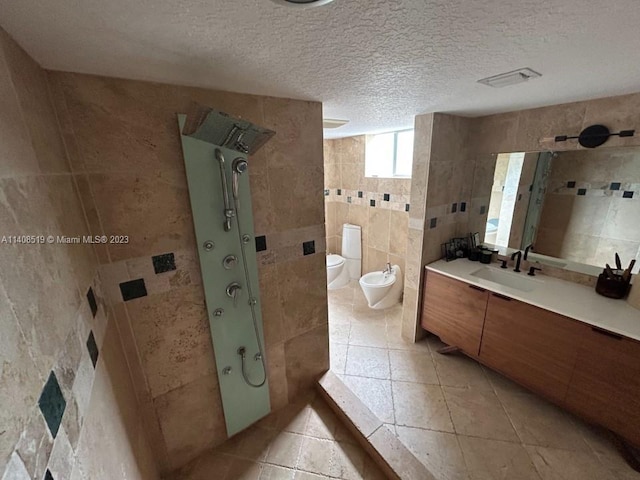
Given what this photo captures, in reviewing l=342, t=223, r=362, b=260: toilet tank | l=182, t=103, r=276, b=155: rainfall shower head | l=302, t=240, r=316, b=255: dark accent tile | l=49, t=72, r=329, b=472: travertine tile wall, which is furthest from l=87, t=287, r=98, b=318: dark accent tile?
l=342, t=223, r=362, b=260: toilet tank

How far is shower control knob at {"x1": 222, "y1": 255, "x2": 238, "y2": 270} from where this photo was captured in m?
1.31

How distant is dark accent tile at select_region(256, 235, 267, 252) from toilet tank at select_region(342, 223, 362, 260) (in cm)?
209

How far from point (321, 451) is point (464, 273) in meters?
1.57

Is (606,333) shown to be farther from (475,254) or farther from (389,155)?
(389,155)

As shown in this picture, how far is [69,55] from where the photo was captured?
0.79 metres

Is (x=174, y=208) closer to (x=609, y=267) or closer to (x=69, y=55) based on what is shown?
(x=69, y=55)

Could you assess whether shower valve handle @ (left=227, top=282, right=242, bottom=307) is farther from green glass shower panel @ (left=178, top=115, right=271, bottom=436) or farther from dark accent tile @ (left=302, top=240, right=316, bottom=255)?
dark accent tile @ (left=302, top=240, right=316, bottom=255)

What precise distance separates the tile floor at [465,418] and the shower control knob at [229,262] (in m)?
1.32

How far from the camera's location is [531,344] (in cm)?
161

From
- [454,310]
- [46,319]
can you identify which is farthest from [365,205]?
[46,319]

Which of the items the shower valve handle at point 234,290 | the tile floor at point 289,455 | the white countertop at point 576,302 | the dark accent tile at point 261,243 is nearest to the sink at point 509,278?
the white countertop at point 576,302

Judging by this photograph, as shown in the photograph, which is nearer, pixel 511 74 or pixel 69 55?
pixel 69 55

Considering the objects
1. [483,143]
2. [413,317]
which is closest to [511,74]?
[483,143]

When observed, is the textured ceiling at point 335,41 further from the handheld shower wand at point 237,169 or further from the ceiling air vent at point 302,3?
the handheld shower wand at point 237,169
